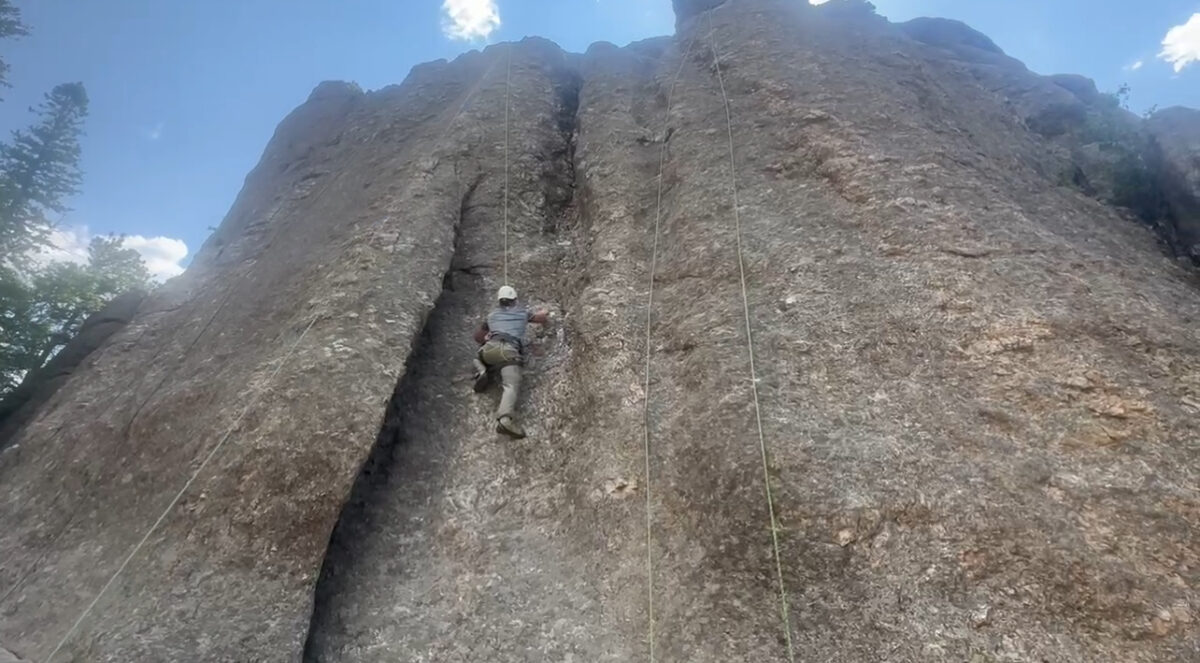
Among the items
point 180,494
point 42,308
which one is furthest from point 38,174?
point 180,494

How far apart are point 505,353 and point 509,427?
1083mm

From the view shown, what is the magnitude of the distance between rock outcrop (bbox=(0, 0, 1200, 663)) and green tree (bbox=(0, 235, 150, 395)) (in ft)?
26.3

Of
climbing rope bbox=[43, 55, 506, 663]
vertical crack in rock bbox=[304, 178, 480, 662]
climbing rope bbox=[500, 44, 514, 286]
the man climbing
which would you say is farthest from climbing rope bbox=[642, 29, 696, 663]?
climbing rope bbox=[43, 55, 506, 663]

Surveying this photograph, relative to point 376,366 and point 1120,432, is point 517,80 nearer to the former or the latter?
point 376,366

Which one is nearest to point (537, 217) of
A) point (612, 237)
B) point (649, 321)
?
point (612, 237)

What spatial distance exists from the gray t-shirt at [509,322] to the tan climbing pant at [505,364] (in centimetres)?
22

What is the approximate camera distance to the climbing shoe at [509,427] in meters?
9.16

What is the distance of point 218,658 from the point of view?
650 cm

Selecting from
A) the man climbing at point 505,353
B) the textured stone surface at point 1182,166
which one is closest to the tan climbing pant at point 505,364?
the man climbing at point 505,353

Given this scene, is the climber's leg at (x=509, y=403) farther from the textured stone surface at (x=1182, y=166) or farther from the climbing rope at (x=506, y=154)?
the textured stone surface at (x=1182, y=166)

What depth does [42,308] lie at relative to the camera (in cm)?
2059

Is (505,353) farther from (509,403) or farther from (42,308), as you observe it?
(42,308)

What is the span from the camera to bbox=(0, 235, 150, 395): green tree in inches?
736

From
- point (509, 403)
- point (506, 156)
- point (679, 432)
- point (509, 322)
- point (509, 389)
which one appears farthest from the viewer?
point (506, 156)
